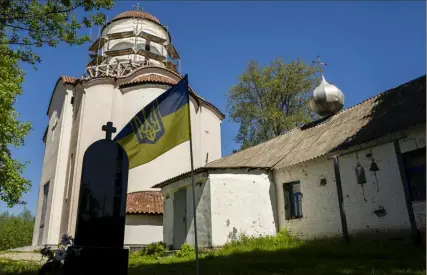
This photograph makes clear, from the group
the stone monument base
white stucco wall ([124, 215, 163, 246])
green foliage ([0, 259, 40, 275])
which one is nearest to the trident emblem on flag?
the stone monument base

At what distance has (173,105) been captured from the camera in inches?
323

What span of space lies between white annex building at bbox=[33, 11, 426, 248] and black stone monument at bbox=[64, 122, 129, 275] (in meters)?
7.80

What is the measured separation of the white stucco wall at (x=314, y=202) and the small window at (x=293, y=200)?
0.17 metres

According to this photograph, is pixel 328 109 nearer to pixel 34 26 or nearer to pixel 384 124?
pixel 384 124

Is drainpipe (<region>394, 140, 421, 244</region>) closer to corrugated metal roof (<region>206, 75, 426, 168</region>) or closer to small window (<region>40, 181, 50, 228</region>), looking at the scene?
corrugated metal roof (<region>206, 75, 426, 168</region>)

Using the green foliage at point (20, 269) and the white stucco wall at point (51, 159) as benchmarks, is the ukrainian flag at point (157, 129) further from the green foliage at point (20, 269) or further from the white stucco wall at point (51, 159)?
the white stucco wall at point (51, 159)

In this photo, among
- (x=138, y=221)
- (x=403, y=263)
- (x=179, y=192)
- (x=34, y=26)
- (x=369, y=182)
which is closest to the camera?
(x=403, y=263)

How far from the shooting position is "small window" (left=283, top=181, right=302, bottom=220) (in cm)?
1530

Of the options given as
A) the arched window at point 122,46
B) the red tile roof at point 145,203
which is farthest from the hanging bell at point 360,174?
the arched window at point 122,46

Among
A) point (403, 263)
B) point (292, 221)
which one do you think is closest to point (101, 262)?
point (403, 263)

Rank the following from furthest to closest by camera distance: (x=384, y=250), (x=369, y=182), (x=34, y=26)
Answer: (x=369, y=182), (x=34, y=26), (x=384, y=250)

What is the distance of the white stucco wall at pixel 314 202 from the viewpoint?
44.9 ft

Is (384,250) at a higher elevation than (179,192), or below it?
below

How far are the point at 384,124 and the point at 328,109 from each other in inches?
269
